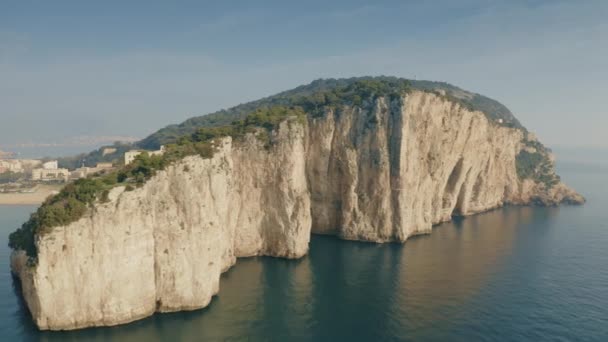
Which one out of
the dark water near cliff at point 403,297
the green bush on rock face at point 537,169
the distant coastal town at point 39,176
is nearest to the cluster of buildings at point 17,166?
the distant coastal town at point 39,176

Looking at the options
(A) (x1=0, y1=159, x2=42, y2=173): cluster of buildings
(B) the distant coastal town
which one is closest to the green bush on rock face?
(B) the distant coastal town

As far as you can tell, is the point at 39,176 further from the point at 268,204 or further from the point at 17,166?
the point at 268,204

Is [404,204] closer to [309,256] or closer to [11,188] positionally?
[309,256]

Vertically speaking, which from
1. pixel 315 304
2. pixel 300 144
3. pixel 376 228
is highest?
pixel 300 144

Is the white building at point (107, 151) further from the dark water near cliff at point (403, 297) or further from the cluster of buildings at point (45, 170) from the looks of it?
the dark water near cliff at point (403, 297)

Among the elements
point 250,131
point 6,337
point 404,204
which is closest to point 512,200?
point 404,204

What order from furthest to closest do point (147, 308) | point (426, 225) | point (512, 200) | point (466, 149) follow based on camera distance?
point (512, 200)
point (466, 149)
point (426, 225)
point (147, 308)
